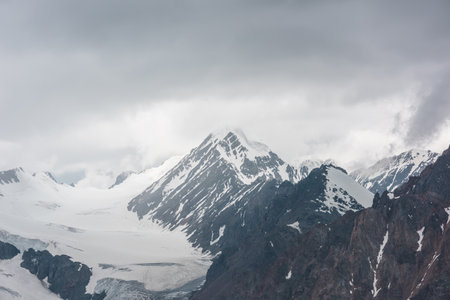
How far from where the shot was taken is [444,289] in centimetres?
19962
